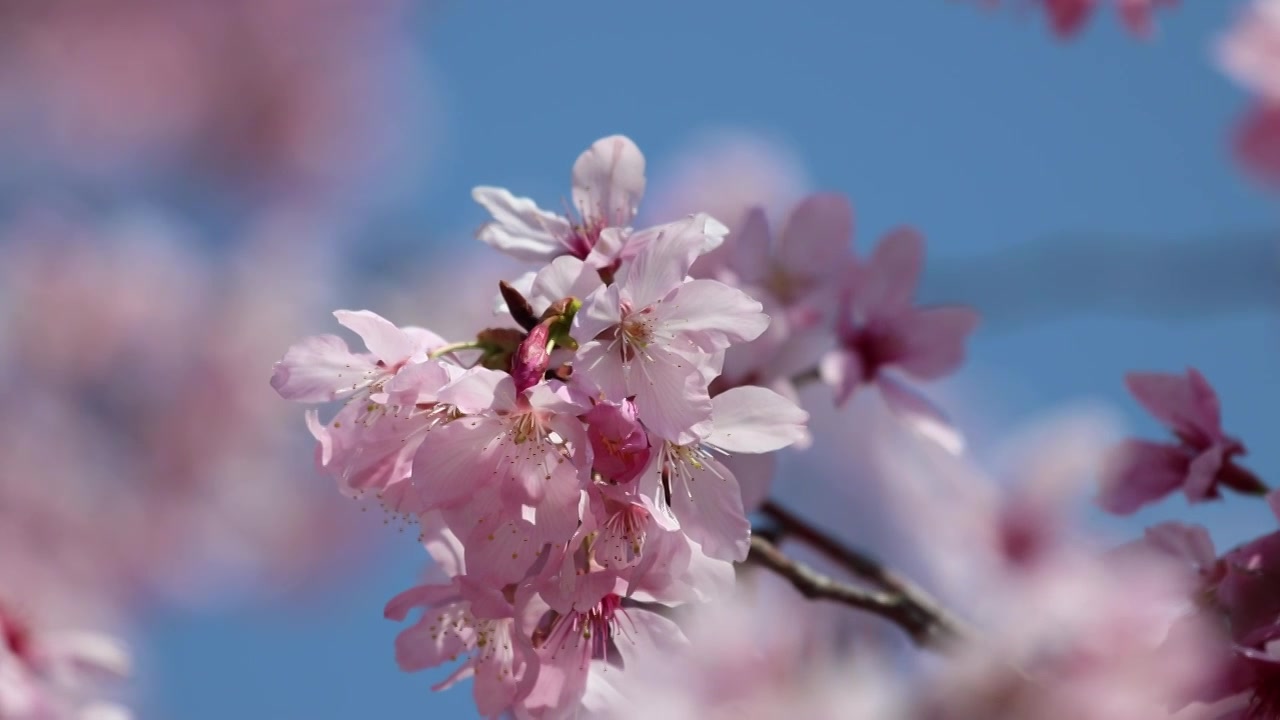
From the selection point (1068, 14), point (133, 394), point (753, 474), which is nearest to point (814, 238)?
point (753, 474)

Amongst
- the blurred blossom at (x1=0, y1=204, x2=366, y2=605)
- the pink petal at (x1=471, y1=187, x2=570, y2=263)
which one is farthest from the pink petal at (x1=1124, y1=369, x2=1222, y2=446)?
the blurred blossom at (x1=0, y1=204, x2=366, y2=605)

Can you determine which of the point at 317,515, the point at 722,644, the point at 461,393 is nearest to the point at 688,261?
the point at 461,393

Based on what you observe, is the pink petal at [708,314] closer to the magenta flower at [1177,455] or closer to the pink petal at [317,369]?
the pink petal at [317,369]

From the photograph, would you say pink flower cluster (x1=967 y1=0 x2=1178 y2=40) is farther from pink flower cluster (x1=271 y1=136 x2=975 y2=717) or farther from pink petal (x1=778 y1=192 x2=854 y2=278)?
pink flower cluster (x1=271 y1=136 x2=975 y2=717)

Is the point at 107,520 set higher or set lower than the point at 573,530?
higher

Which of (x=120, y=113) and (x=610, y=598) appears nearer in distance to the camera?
(x=610, y=598)

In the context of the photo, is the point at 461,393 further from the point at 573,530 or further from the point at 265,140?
the point at 265,140
